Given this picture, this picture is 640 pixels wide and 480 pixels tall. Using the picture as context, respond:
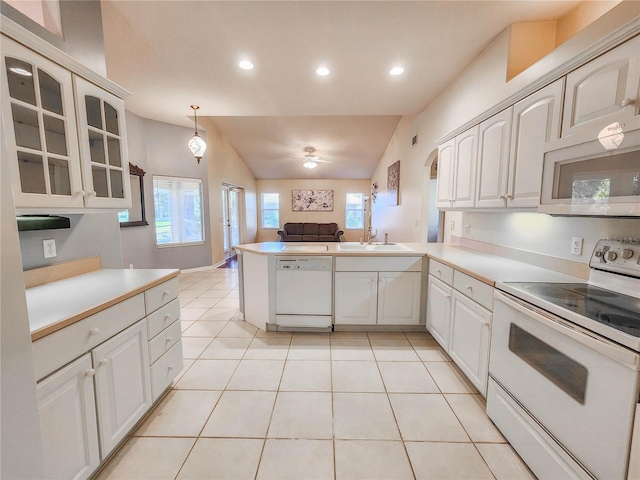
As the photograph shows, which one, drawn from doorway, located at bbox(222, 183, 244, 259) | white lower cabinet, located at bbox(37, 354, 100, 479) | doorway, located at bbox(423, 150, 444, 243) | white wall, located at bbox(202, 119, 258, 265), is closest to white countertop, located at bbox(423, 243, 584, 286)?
doorway, located at bbox(423, 150, 444, 243)

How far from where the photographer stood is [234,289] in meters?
4.25

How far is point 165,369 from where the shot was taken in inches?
69.6

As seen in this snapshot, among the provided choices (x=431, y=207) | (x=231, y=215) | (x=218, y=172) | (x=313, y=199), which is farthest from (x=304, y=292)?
(x=313, y=199)

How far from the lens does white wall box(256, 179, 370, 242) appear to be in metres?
9.34

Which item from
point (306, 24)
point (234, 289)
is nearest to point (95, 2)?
point (306, 24)

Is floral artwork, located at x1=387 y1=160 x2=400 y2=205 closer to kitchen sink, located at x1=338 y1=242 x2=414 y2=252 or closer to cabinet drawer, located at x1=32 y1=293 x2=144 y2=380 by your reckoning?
kitchen sink, located at x1=338 y1=242 x2=414 y2=252

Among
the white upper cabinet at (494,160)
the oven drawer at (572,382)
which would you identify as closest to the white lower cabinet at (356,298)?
the white upper cabinet at (494,160)

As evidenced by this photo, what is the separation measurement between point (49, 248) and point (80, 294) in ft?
1.69

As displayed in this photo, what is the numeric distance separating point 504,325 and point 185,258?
17.0 feet

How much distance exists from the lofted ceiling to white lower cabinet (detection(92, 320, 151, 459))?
7.71 feet

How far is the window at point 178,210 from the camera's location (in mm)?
4827

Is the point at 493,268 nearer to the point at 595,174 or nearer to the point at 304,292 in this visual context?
the point at 595,174

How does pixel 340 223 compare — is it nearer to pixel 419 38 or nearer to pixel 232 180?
pixel 232 180

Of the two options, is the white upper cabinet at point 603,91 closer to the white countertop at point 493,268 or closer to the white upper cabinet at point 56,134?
the white countertop at point 493,268
